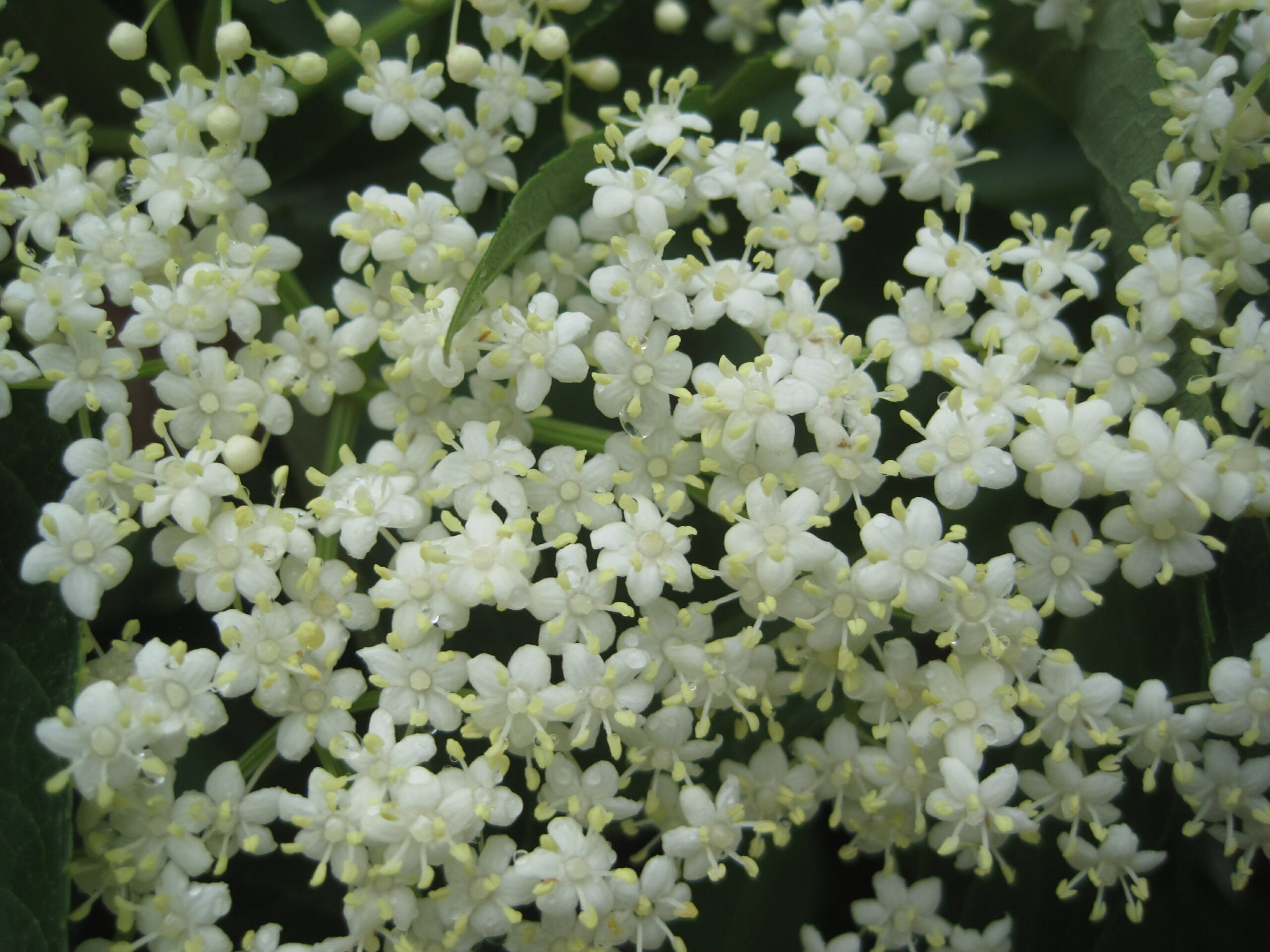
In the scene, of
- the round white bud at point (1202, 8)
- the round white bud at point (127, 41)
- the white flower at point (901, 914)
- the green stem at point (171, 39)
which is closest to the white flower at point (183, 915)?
the white flower at point (901, 914)

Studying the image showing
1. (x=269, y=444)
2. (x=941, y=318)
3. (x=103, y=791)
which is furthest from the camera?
(x=269, y=444)

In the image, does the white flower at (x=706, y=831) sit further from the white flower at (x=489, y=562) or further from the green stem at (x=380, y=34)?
the green stem at (x=380, y=34)

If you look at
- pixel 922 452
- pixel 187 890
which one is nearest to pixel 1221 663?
pixel 922 452

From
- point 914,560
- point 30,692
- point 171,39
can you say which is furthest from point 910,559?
point 171,39

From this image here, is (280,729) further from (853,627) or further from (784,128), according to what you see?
(784,128)

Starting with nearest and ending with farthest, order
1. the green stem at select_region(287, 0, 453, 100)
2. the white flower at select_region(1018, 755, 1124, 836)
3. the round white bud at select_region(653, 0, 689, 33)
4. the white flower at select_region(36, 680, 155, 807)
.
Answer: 1. the white flower at select_region(36, 680, 155, 807)
2. the white flower at select_region(1018, 755, 1124, 836)
3. the green stem at select_region(287, 0, 453, 100)
4. the round white bud at select_region(653, 0, 689, 33)

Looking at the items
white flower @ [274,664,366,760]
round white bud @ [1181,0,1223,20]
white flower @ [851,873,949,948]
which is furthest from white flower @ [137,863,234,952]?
round white bud @ [1181,0,1223,20]

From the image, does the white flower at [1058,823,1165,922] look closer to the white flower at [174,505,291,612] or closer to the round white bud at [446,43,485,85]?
the white flower at [174,505,291,612]
